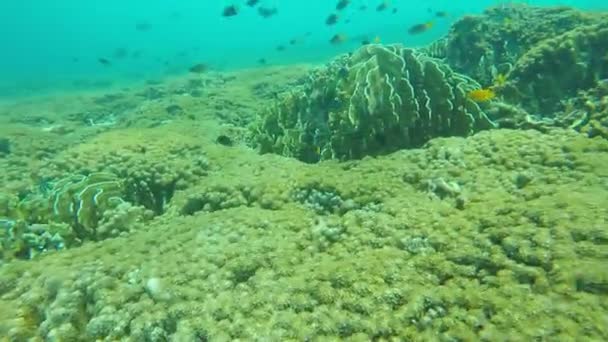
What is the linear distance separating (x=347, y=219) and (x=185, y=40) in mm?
104833

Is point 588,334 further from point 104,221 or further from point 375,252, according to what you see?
point 104,221

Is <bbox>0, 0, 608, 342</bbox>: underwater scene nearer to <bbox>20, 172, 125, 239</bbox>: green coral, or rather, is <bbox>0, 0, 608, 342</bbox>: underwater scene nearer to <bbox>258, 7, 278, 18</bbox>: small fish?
<bbox>20, 172, 125, 239</bbox>: green coral

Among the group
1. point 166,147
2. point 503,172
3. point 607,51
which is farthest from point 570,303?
point 607,51

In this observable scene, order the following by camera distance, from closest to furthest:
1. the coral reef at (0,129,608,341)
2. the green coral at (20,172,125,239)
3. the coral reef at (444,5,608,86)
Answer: the coral reef at (0,129,608,341)
the green coral at (20,172,125,239)
the coral reef at (444,5,608,86)

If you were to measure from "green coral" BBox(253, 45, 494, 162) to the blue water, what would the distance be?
5.35 m

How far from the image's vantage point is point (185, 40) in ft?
333

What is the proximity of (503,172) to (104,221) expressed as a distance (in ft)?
15.9

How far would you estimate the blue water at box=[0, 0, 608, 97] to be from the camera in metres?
39.0

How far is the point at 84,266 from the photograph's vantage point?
4.17m

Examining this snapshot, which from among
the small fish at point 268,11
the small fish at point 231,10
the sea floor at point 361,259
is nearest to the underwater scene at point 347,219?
the sea floor at point 361,259

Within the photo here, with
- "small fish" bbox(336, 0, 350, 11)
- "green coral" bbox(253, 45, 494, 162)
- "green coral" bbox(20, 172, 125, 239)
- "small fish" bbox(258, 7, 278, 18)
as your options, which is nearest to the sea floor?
"green coral" bbox(20, 172, 125, 239)

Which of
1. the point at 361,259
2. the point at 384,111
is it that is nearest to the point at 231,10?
the point at 384,111

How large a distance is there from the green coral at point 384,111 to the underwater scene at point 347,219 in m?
0.03

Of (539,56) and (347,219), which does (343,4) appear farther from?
(347,219)
